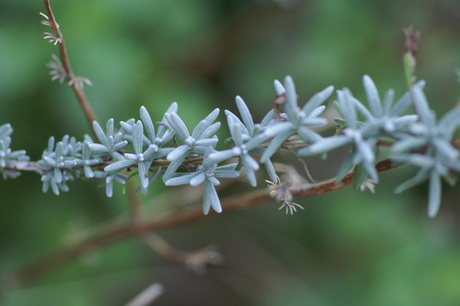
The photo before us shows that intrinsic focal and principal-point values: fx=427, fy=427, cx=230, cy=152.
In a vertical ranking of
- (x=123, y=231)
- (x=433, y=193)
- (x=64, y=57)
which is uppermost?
(x=64, y=57)

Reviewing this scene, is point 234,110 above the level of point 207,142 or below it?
below

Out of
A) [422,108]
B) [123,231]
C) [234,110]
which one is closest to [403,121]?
[422,108]

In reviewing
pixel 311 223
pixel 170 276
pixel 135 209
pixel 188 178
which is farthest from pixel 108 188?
pixel 170 276

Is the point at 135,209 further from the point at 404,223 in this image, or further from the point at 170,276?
the point at 404,223

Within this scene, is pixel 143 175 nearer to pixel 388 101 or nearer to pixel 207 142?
pixel 207 142

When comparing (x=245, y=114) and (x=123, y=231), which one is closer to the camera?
(x=245, y=114)

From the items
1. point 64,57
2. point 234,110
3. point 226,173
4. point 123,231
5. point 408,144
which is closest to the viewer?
point 408,144
